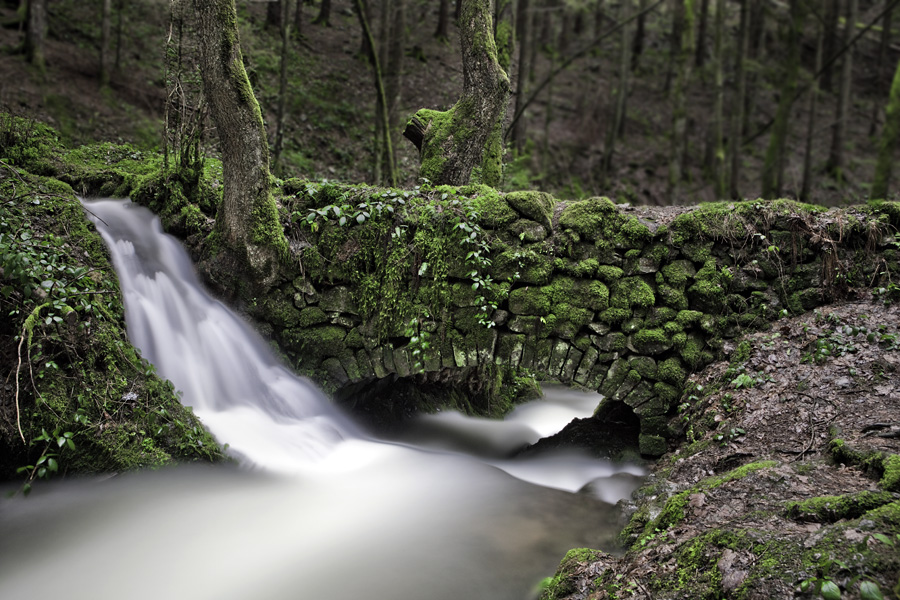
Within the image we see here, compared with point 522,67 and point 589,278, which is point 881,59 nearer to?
point 522,67

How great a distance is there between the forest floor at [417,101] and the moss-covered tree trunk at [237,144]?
2.50 meters

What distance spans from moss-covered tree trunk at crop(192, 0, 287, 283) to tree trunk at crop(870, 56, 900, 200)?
10499 mm

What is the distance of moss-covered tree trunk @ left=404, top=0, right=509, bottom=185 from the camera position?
21.8ft

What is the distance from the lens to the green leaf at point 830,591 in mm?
2328

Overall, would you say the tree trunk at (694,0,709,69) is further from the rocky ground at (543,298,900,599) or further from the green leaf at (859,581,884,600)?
the green leaf at (859,581,884,600)

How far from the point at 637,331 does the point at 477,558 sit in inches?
106

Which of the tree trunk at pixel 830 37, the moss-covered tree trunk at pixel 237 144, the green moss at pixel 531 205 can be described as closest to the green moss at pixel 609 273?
the green moss at pixel 531 205

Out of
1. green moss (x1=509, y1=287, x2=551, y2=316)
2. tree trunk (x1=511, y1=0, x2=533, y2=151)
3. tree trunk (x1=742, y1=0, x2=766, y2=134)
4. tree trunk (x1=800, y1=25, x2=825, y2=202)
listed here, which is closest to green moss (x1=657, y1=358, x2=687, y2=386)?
green moss (x1=509, y1=287, x2=551, y2=316)

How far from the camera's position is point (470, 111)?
22.0 feet

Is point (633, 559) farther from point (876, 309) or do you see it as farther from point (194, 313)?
point (194, 313)

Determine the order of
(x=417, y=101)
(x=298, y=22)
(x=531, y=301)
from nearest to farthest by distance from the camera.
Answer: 1. (x=531, y=301)
2. (x=417, y=101)
3. (x=298, y=22)

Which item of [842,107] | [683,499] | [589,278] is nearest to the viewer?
[683,499]

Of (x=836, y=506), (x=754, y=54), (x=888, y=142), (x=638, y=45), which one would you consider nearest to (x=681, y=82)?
(x=888, y=142)

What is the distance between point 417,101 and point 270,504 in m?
13.3
